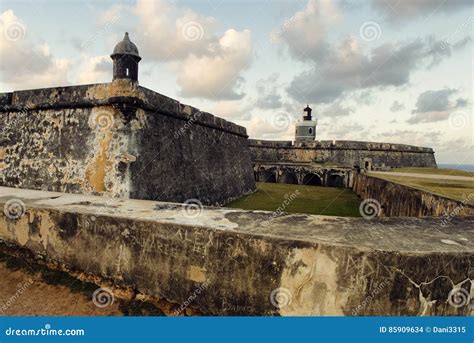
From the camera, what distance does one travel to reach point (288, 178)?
81.1 feet

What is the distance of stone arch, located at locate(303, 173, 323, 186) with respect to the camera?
23672 millimetres

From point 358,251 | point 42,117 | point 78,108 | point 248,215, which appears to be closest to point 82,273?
point 248,215

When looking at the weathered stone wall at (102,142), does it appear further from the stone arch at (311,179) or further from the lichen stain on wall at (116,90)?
the stone arch at (311,179)

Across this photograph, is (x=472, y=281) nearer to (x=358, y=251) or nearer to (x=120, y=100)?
(x=358, y=251)

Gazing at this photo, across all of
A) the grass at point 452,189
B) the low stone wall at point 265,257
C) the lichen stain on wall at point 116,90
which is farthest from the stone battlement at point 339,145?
the low stone wall at point 265,257

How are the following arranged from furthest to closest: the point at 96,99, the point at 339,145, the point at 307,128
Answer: the point at 307,128, the point at 339,145, the point at 96,99

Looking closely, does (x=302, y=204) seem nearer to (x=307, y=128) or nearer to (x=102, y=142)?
(x=102, y=142)

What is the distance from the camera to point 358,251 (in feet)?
7.68

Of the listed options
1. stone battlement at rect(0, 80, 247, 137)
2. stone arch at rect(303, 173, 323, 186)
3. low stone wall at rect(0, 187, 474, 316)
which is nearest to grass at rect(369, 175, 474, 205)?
low stone wall at rect(0, 187, 474, 316)

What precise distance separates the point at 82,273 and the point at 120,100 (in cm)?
338

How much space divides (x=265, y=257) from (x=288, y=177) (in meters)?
22.5

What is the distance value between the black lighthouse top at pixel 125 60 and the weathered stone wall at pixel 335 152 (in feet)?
68.7

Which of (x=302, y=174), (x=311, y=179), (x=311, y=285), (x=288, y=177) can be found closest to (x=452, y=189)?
(x=311, y=285)

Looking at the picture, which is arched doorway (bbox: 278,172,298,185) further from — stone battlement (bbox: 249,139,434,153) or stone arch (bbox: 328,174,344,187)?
stone battlement (bbox: 249,139,434,153)
